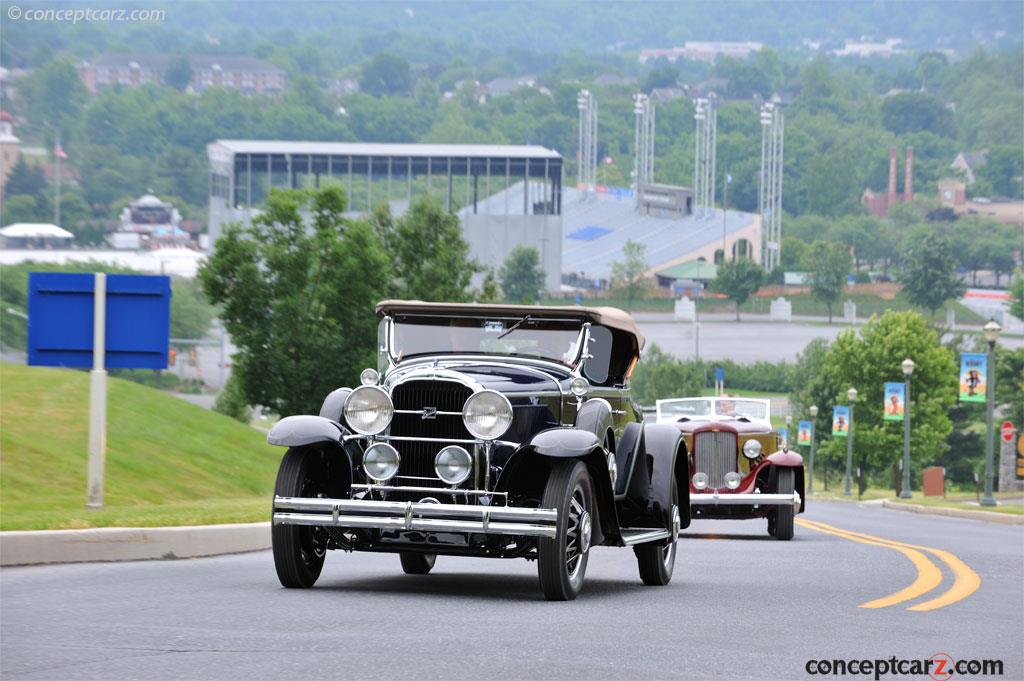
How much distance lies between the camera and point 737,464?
22.8m

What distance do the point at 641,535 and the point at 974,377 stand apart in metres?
36.6

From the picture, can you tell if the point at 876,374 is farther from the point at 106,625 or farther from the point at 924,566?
the point at 106,625

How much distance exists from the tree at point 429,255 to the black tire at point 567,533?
47753mm

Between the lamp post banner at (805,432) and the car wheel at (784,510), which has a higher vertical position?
the car wheel at (784,510)

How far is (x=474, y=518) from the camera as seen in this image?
36.4 feet

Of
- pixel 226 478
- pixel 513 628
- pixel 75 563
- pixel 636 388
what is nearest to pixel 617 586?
pixel 513 628

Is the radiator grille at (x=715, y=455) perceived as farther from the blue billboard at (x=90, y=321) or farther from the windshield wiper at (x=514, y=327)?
the windshield wiper at (x=514, y=327)

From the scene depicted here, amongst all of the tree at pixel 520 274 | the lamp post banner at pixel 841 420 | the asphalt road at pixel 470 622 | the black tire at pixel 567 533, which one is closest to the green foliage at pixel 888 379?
the lamp post banner at pixel 841 420

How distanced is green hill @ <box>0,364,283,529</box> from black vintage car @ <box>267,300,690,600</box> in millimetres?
3681

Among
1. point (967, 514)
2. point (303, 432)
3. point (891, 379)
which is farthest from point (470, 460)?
point (891, 379)

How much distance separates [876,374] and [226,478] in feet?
210

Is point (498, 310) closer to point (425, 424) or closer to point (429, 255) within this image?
point (425, 424)

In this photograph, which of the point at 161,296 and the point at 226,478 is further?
the point at 226,478

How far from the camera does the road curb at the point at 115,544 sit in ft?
44.0
